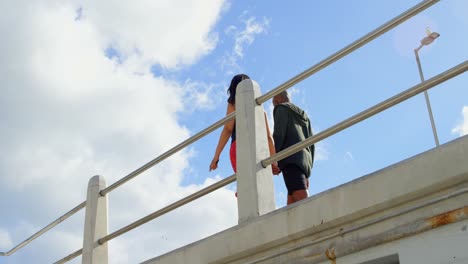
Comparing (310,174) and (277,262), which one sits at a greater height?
(310,174)

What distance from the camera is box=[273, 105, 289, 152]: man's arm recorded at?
5.16 meters

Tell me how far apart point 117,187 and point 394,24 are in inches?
125

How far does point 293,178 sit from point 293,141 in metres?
0.33

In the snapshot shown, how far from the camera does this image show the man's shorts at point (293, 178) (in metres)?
4.98

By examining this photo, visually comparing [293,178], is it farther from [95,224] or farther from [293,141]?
[95,224]

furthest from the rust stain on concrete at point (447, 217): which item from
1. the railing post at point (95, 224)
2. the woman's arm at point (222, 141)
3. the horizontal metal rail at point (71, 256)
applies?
the horizontal metal rail at point (71, 256)

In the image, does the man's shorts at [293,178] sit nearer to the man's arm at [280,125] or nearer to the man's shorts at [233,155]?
the man's arm at [280,125]

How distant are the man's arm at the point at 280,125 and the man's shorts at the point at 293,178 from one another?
0.20 metres

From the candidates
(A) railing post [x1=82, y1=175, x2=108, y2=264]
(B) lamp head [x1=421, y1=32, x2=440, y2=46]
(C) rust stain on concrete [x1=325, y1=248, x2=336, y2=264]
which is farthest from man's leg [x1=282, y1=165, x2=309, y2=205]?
(B) lamp head [x1=421, y1=32, x2=440, y2=46]

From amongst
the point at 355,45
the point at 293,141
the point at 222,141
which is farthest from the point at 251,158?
the point at 222,141

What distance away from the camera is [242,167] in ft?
14.5

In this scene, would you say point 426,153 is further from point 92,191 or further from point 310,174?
point 92,191

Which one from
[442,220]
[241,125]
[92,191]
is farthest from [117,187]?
[442,220]

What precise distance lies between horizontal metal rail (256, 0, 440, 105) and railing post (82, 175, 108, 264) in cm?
228
